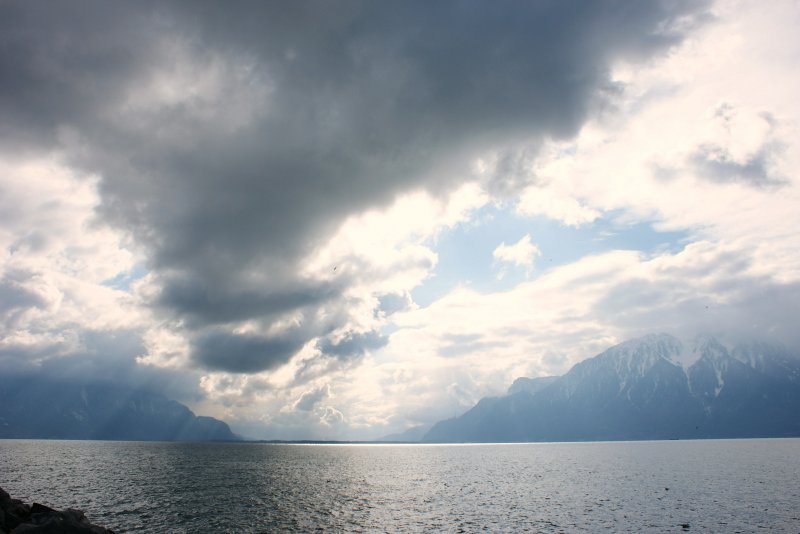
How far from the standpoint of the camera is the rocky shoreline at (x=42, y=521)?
3850cm

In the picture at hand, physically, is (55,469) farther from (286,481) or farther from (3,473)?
(286,481)

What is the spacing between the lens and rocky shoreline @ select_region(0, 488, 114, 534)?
126 ft

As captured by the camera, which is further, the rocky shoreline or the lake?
the lake

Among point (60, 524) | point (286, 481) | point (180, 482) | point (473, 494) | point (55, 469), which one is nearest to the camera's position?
point (60, 524)

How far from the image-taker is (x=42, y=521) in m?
39.6

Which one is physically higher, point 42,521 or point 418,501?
point 42,521

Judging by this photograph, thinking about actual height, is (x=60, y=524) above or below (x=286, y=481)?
above

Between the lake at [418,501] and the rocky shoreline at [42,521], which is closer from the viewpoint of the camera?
the rocky shoreline at [42,521]

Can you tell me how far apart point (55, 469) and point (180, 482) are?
5240 centimetres

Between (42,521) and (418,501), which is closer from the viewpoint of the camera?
(42,521)

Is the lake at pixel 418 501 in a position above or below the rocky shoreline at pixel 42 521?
→ below

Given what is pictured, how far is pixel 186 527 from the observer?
55875 millimetres

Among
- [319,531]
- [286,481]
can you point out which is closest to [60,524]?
[319,531]

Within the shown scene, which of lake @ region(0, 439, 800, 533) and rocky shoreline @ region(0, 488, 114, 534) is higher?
rocky shoreline @ region(0, 488, 114, 534)
